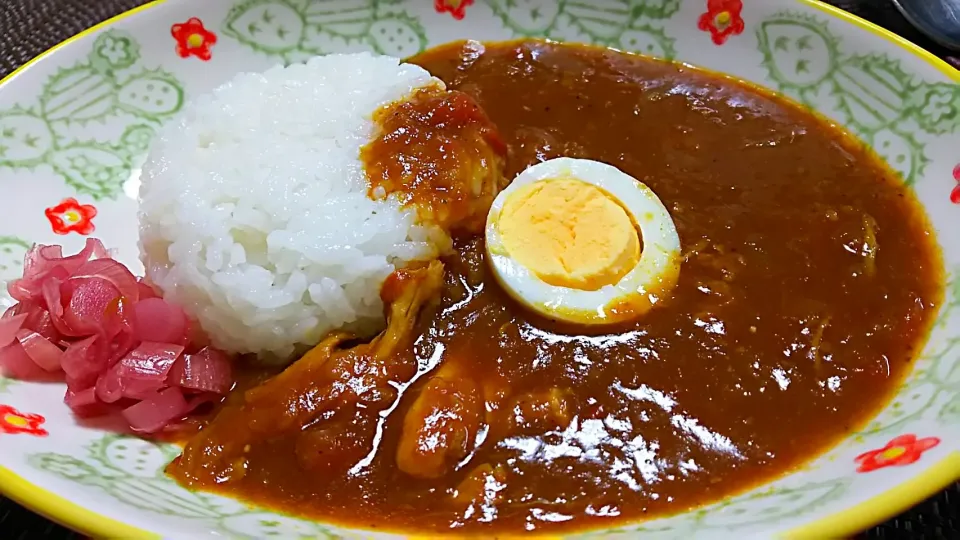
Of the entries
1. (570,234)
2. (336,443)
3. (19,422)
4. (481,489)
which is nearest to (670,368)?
(570,234)

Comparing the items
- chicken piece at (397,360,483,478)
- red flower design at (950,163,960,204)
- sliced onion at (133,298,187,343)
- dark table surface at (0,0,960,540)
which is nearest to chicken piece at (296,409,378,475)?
chicken piece at (397,360,483,478)

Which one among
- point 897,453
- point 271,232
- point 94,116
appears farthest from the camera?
point 94,116

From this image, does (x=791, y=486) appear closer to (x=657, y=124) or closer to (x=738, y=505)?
(x=738, y=505)

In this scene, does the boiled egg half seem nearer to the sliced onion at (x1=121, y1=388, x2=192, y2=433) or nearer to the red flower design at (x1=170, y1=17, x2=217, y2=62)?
the sliced onion at (x1=121, y1=388, x2=192, y2=433)

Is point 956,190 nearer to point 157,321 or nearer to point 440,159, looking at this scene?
point 440,159

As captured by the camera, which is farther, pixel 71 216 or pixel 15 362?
pixel 71 216

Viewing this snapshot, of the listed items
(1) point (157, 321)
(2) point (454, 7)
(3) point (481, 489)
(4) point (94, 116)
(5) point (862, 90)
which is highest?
(2) point (454, 7)
